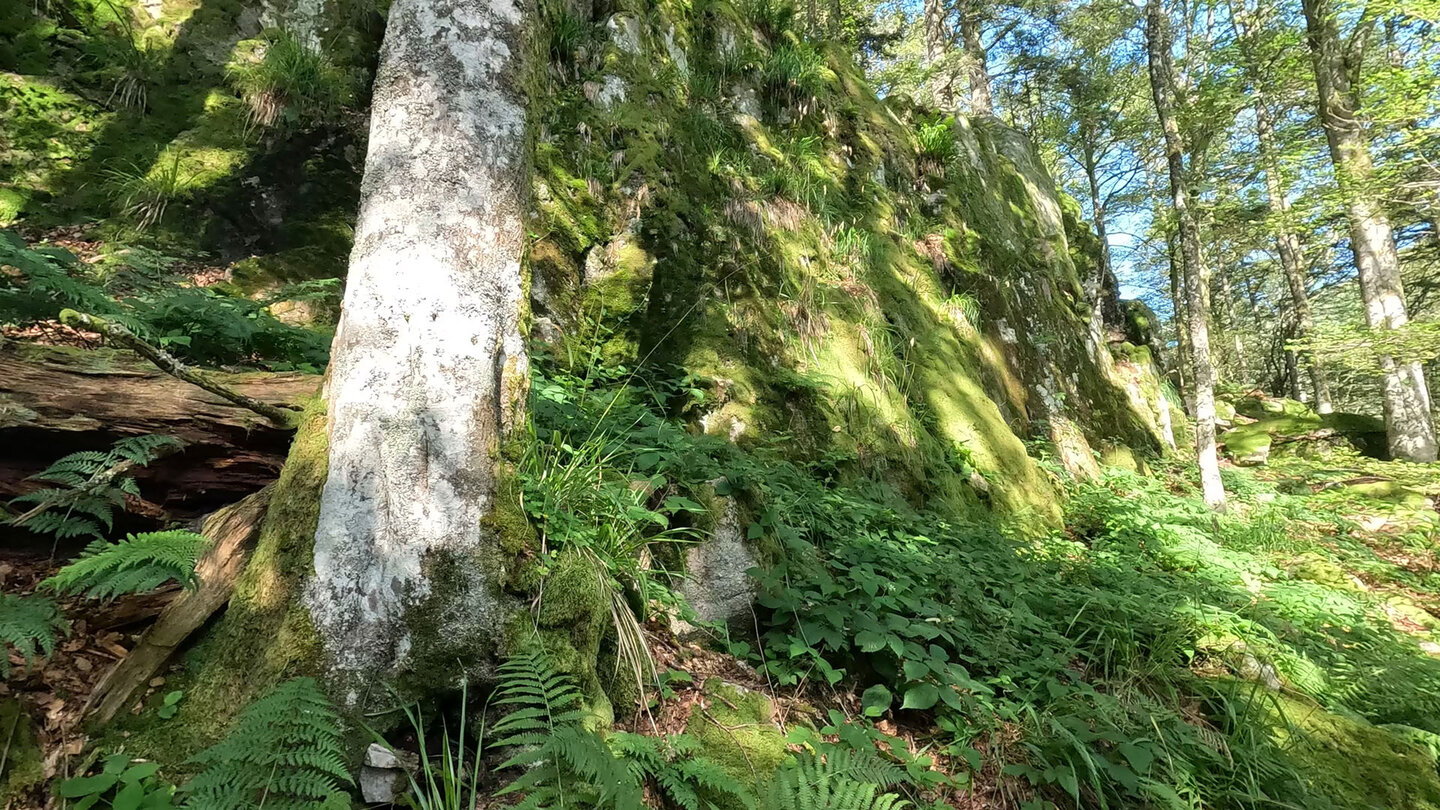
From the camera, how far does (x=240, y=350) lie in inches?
121

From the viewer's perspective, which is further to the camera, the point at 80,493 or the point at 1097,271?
the point at 1097,271

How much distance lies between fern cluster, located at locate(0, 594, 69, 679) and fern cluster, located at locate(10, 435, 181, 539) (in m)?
0.25

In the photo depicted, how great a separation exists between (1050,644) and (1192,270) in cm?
651

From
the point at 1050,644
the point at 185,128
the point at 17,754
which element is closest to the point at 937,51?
the point at 185,128

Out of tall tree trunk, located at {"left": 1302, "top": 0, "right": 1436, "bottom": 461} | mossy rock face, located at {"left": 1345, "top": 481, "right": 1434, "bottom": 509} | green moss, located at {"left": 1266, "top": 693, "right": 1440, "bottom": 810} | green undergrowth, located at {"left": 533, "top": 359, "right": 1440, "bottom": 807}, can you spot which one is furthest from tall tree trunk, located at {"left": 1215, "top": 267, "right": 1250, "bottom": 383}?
green moss, located at {"left": 1266, "top": 693, "right": 1440, "bottom": 810}

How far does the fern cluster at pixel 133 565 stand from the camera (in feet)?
5.14

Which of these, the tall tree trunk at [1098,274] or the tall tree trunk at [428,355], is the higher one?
the tall tree trunk at [1098,274]

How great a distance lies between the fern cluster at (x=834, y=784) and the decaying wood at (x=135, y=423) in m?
2.22

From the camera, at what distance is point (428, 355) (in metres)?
1.90

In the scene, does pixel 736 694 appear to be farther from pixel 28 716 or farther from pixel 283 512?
pixel 28 716

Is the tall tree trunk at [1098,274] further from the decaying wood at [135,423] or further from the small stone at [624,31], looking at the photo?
the decaying wood at [135,423]

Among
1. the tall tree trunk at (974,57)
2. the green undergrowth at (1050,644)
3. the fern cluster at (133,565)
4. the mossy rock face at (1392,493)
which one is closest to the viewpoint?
the fern cluster at (133,565)

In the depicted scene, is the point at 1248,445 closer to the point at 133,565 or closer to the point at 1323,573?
the point at 1323,573

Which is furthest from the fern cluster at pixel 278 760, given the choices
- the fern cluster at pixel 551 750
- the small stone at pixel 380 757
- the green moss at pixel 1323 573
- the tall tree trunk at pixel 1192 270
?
the tall tree trunk at pixel 1192 270
